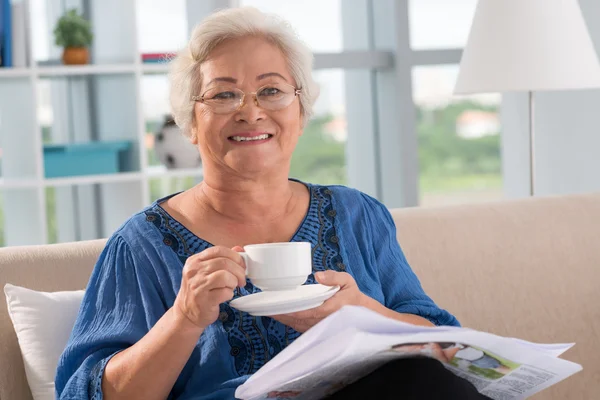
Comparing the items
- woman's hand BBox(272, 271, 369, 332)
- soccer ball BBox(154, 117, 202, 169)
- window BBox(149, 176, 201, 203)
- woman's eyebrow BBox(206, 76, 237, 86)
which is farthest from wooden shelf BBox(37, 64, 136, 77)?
woman's hand BBox(272, 271, 369, 332)

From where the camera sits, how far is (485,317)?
2.16m

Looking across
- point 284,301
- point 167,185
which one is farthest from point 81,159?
point 284,301

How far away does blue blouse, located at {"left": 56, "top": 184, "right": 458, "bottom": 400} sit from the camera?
1544 mm

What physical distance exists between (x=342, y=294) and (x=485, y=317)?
84cm

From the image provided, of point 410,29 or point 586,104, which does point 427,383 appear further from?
point 410,29

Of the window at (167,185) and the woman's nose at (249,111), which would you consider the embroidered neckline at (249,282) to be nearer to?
the woman's nose at (249,111)

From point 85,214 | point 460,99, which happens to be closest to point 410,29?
point 460,99

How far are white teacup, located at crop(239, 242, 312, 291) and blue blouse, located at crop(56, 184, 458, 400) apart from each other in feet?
0.88

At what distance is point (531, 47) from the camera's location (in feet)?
8.42

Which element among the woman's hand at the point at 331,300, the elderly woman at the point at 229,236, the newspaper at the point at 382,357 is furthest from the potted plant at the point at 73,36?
the newspaper at the point at 382,357

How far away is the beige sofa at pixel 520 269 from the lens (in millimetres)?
2156

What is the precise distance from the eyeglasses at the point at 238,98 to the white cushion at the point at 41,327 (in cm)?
48

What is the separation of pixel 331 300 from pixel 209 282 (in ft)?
0.71

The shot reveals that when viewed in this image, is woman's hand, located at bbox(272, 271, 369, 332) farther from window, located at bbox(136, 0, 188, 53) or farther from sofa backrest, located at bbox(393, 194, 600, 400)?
window, located at bbox(136, 0, 188, 53)
